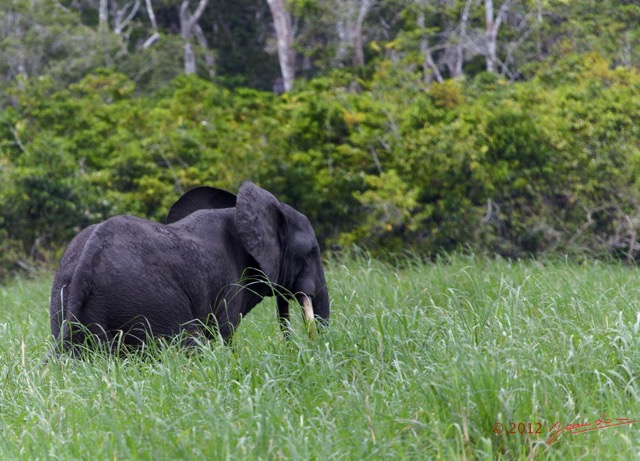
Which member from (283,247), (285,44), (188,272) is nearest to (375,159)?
(283,247)

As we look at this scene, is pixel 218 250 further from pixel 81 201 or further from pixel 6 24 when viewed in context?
pixel 6 24

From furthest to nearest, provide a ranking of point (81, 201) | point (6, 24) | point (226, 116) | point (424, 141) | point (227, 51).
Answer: point (227, 51)
point (6, 24)
point (226, 116)
point (81, 201)
point (424, 141)

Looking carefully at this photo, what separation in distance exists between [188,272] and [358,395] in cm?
155

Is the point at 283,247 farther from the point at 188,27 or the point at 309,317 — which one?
the point at 188,27

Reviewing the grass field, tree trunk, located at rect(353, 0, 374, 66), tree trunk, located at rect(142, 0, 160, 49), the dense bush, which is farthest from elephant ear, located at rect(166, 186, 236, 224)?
tree trunk, located at rect(142, 0, 160, 49)

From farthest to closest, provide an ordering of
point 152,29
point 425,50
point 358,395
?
point 152,29 < point 425,50 < point 358,395

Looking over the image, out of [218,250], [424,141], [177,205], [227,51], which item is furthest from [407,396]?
[227,51]

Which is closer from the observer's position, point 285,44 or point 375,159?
point 375,159

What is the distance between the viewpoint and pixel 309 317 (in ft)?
19.0

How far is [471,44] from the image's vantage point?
2333 centimetres

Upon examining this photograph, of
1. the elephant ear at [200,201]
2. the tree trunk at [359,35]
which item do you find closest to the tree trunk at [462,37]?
the tree trunk at [359,35]

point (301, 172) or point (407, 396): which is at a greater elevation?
point (407, 396)

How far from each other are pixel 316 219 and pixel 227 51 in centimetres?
1753

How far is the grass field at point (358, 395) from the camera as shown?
12.0 feet
